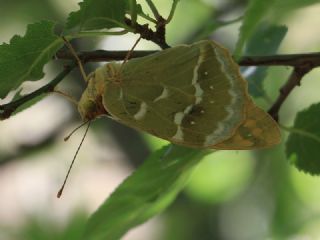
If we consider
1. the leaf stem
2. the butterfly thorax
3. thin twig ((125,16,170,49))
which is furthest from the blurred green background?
thin twig ((125,16,170,49))

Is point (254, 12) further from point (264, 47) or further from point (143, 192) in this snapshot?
point (264, 47)

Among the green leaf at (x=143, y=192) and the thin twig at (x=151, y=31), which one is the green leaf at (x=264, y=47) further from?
the thin twig at (x=151, y=31)

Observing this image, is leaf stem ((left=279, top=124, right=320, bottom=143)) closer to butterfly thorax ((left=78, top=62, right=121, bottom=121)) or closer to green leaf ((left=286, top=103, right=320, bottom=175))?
green leaf ((left=286, top=103, right=320, bottom=175))

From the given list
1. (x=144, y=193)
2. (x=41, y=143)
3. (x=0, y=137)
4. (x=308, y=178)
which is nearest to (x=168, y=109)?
(x=144, y=193)

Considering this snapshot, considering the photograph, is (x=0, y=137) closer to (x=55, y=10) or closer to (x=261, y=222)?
(x=55, y=10)

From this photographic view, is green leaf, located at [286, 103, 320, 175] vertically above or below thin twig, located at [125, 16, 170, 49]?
below

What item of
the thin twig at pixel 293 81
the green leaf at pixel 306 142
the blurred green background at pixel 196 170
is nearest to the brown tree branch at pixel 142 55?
the thin twig at pixel 293 81

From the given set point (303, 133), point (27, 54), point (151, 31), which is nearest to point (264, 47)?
point (303, 133)
